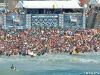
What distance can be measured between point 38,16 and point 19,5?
3834mm

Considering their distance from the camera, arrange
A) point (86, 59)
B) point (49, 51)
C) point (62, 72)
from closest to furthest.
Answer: point (62, 72) → point (86, 59) → point (49, 51)

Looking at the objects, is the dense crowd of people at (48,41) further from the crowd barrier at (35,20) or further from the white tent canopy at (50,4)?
the white tent canopy at (50,4)

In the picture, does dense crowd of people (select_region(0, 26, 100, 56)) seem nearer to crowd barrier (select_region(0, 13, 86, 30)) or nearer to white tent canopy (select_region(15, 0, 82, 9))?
crowd barrier (select_region(0, 13, 86, 30))

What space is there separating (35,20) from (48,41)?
5280mm

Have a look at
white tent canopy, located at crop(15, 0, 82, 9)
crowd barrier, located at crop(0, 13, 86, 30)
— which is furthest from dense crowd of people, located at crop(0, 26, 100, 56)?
white tent canopy, located at crop(15, 0, 82, 9)

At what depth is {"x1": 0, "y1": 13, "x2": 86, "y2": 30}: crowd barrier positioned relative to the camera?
6544 cm

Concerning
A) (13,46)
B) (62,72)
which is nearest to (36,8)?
(13,46)

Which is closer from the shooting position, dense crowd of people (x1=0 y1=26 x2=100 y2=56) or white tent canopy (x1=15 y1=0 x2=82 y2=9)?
dense crowd of people (x1=0 y1=26 x2=100 y2=56)

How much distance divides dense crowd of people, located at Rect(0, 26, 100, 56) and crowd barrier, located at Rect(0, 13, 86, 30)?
3.27ft

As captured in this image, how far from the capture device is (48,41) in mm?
61188

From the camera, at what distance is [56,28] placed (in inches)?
2581

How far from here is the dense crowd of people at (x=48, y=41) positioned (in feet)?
191

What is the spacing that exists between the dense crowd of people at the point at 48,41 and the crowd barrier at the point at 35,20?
3.27 feet

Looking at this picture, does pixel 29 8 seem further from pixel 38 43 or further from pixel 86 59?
pixel 86 59
